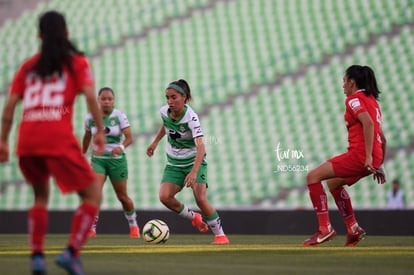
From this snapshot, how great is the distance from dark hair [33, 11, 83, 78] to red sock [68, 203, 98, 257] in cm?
81

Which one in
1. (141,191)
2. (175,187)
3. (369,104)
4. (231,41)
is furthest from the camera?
(231,41)

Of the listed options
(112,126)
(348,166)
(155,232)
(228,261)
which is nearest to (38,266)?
(228,261)

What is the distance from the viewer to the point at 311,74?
18484mm

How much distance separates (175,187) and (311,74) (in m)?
8.98

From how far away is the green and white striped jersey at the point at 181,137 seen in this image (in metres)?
9.71

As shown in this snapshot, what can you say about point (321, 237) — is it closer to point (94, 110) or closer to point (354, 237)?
point (354, 237)

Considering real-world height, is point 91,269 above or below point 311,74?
below

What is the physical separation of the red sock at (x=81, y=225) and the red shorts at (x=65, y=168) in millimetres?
130

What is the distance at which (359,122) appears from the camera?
8.64 m

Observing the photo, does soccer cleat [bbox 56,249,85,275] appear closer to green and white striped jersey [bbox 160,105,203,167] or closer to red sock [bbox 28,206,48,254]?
red sock [bbox 28,206,48,254]

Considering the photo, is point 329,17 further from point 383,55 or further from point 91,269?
point 91,269

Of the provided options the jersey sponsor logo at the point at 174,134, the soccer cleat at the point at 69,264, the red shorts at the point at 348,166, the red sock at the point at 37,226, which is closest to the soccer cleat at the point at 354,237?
the red shorts at the point at 348,166

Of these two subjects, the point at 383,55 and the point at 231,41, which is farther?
the point at 231,41

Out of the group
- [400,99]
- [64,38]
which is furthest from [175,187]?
→ [400,99]
